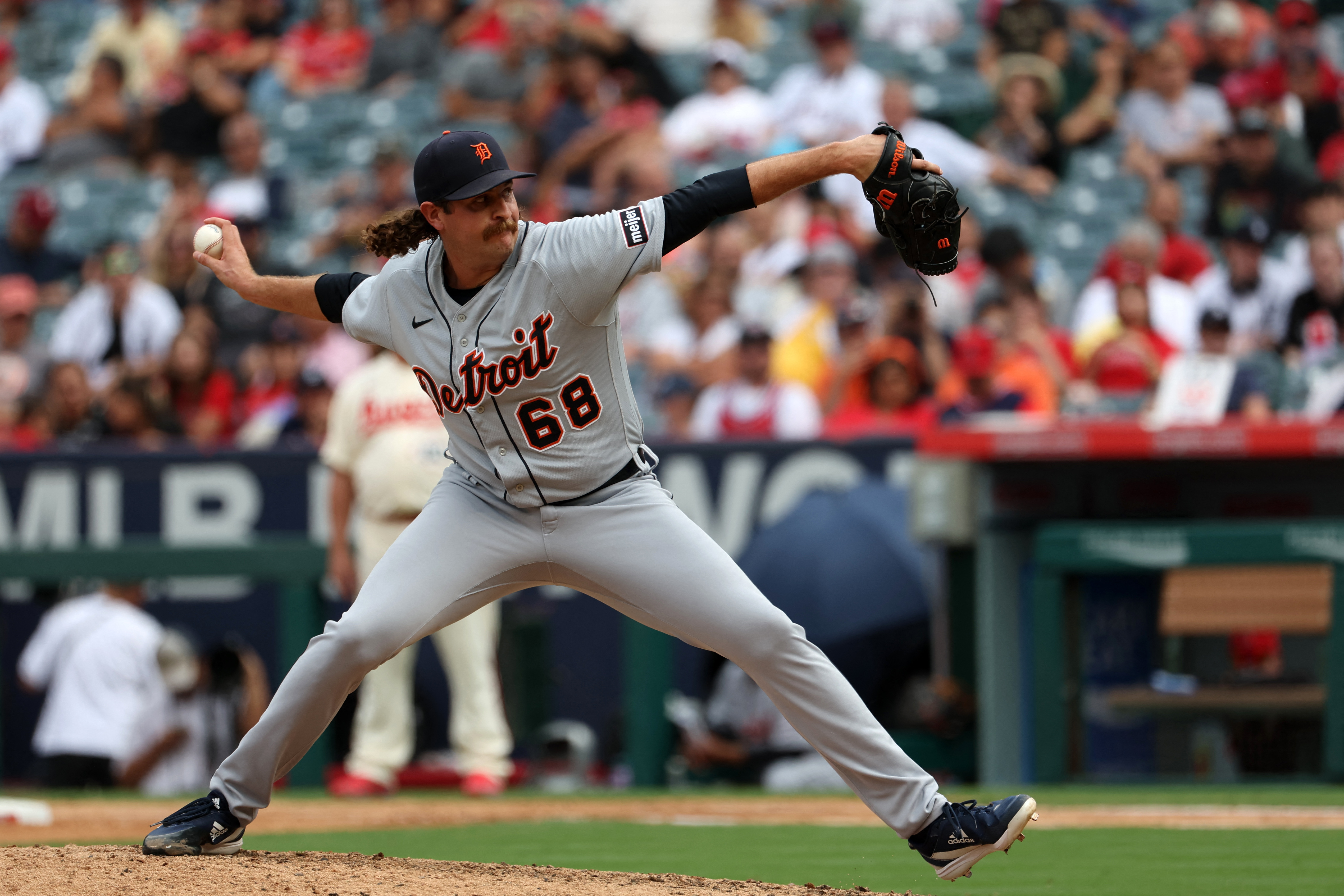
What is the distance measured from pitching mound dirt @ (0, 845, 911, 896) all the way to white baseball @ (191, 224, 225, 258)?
1499 mm

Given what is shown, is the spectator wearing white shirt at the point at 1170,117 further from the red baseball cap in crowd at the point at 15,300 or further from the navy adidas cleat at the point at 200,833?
the navy adidas cleat at the point at 200,833

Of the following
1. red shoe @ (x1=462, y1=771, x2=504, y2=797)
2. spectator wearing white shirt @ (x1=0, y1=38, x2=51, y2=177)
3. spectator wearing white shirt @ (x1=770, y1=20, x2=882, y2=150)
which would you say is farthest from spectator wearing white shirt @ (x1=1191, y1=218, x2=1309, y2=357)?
spectator wearing white shirt @ (x1=0, y1=38, x2=51, y2=177)

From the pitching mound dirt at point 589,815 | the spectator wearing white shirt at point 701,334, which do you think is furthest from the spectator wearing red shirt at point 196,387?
the pitching mound dirt at point 589,815

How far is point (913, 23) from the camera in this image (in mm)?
12883

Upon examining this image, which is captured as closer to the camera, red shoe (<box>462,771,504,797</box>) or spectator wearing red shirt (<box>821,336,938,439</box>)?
red shoe (<box>462,771,504,797</box>)

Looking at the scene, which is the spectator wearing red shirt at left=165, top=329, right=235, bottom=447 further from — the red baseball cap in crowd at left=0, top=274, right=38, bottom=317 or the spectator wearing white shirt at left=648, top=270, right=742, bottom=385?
the spectator wearing white shirt at left=648, top=270, right=742, bottom=385

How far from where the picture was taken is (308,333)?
10648mm

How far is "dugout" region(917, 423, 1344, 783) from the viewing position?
701 cm

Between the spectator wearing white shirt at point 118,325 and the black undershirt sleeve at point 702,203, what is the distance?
7.75 metres

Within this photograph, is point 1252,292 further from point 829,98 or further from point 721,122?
point 721,122

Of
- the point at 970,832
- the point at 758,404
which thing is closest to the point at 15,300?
the point at 758,404

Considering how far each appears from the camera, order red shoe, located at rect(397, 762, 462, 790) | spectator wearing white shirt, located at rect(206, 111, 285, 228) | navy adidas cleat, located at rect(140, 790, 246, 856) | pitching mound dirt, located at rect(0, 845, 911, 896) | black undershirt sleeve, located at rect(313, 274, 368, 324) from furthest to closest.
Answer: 1. spectator wearing white shirt, located at rect(206, 111, 285, 228)
2. red shoe, located at rect(397, 762, 462, 790)
3. black undershirt sleeve, located at rect(313, 274, 368, 324)
4. navy adidas cleat, located at rect(140, 790, 246, 856)
5. pitching mound dirt, located at rect(0, 845, 911, 896)

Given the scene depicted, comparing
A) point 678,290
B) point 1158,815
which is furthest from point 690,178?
point 1158,815

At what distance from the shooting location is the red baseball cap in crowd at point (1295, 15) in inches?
430
